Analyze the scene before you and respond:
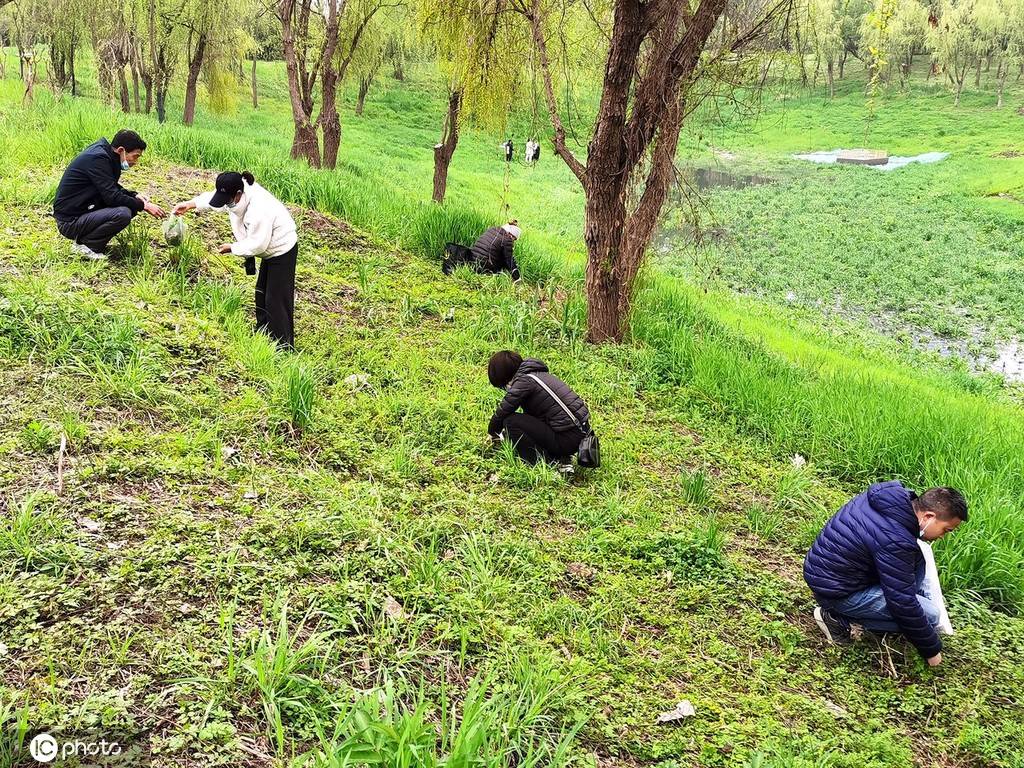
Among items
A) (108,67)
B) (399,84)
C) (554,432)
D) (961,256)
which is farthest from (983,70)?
(554,432)

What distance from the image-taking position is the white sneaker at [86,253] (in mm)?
6301

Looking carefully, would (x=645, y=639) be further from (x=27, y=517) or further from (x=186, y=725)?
(x=27, y=517)

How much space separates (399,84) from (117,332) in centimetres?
4179

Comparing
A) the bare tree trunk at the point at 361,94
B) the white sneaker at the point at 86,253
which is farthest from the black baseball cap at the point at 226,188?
the bare tree trunk at the point at 361,94

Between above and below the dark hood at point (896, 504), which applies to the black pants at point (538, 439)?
below

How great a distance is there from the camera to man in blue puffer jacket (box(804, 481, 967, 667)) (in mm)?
3738

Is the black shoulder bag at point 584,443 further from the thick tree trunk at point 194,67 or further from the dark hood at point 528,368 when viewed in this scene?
the thick tree trunk at point 194,67

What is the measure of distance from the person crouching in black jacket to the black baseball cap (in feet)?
7.78

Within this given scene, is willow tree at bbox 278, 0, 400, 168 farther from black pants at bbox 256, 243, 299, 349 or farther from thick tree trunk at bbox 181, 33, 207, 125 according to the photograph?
black pants at bbox 256, 243, 299, 349

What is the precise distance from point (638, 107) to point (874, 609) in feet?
17.0

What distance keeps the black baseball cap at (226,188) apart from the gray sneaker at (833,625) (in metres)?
4.99

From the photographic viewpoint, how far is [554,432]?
5262 millimetres
